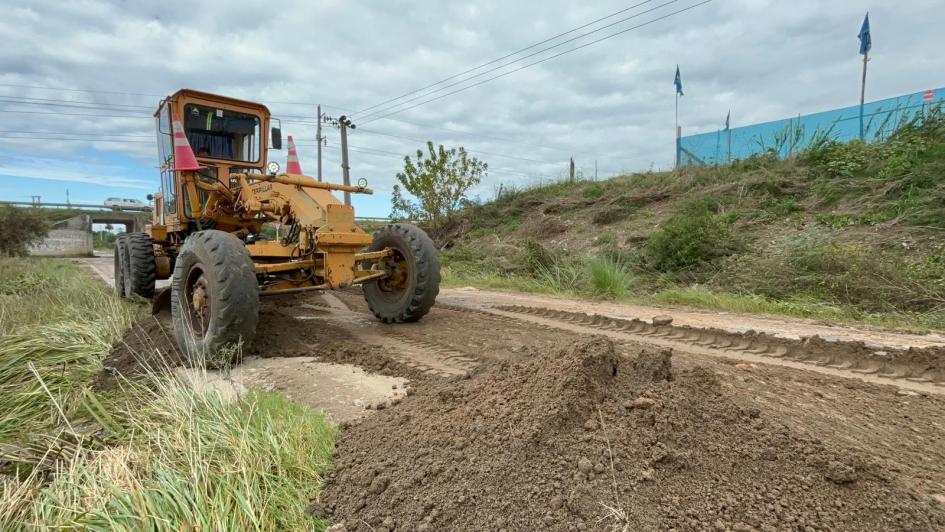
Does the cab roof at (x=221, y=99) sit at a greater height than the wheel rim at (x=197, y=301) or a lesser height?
greater

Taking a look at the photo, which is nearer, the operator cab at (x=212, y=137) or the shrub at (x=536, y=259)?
the operator cab at (x=212, y=137)

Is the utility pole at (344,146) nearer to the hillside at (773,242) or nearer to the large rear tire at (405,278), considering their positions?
the hillside at (773,242)

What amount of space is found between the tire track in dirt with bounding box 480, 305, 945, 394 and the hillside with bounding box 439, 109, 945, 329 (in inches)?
79.0

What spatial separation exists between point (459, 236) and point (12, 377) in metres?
15.6

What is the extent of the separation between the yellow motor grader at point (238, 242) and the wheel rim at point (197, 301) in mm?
11

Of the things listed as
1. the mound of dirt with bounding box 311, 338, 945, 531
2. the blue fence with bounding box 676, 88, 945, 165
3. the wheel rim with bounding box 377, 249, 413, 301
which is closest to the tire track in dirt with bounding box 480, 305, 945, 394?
the wheel rim with bounding box 377, 249, 413, 301

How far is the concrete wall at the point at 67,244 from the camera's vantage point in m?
29.6

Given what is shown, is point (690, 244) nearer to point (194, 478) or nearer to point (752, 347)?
point (752, 347)

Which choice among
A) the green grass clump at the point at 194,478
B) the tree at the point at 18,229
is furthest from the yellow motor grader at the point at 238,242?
the tree at the point at 18,229

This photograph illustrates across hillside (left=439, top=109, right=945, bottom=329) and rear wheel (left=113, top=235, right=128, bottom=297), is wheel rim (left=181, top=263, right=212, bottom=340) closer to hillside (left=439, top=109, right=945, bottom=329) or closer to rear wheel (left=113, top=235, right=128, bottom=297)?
rear wheel (left=113, top=235, right=128, bottom=297)

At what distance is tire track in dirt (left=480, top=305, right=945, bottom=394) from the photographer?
4027mm

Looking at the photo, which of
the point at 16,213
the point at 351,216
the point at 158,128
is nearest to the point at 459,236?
the point at 158,128

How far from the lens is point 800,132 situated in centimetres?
1441

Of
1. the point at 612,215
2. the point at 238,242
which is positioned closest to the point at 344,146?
the point at 612,215
